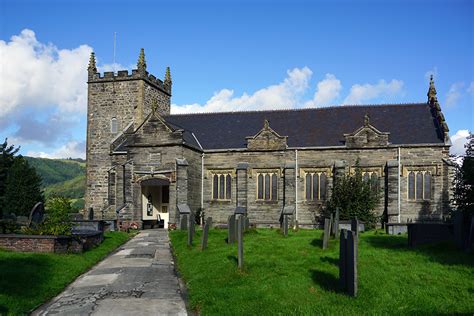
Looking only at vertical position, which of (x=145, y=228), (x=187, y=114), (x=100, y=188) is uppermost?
(x=187, y=114)

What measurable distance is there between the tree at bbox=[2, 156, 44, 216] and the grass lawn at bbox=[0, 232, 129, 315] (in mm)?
32489

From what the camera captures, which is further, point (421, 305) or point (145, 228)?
point (145, 228)

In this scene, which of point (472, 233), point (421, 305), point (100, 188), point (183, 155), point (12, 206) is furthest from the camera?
point (12, 206)

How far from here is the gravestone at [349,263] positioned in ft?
37.9

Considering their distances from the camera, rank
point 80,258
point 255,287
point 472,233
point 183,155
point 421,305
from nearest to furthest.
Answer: point 421,305 → point 255,287 → point 472,233 → point 80,258 → point 183,155

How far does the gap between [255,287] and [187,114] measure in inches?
1375

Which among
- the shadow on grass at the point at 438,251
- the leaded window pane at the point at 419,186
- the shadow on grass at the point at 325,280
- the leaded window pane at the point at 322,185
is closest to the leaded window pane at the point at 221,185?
the leaded window pane at the point at 322,185

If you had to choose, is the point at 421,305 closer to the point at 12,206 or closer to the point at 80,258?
the point at 80,258

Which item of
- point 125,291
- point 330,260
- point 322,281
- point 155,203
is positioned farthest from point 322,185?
point 125,291

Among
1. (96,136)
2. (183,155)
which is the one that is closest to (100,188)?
(96,136)

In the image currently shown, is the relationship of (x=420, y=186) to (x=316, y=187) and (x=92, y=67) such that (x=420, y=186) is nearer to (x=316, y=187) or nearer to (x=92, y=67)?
(x=316, y=187)

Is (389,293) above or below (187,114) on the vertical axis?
below

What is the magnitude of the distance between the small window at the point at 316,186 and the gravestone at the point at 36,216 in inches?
823

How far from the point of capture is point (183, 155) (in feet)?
125
